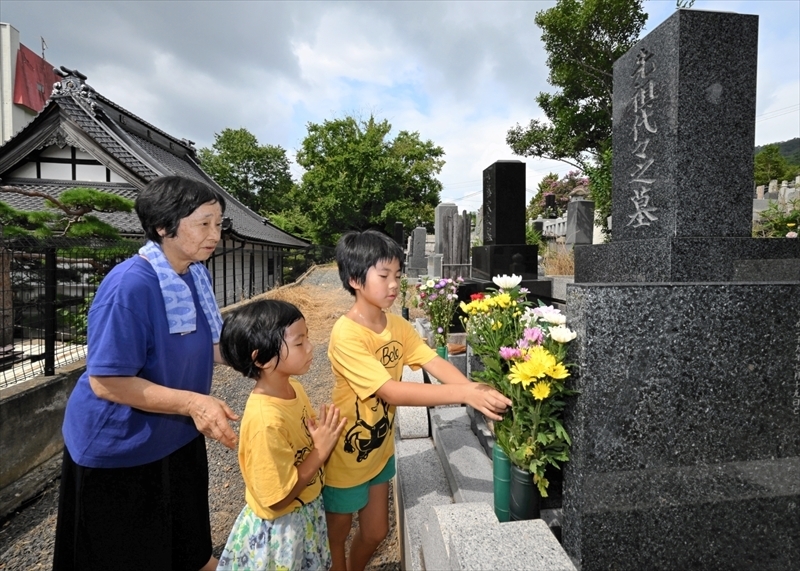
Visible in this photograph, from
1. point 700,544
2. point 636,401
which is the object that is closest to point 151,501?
point 636,401

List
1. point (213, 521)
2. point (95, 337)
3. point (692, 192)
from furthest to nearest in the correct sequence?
point (213, 521) → point (692, 192) → point (95, 337)

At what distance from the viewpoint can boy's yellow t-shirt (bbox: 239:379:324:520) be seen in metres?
1.32

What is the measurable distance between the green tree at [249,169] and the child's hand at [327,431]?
1401 inches

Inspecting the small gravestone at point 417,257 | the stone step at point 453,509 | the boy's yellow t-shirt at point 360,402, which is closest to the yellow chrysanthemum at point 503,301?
the boy's yellow t-shirt at point 360,402

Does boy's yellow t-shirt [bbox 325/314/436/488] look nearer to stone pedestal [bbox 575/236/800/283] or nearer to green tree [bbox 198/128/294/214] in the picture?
stone pedestal [bbox 575/236/800/283]

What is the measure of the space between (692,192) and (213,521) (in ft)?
12.3

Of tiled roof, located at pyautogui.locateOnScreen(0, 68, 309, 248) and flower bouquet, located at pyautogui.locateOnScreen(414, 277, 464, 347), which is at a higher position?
tiled roof, located at pyautogui.locateOnScreen(0, 68, 309, 248)

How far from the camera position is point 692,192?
2.53 meters

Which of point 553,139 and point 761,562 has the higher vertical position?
point 553,139

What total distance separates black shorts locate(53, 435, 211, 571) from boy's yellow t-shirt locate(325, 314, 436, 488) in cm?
65

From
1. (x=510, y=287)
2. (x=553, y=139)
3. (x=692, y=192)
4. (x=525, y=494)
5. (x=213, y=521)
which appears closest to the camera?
(x=525, y=494)

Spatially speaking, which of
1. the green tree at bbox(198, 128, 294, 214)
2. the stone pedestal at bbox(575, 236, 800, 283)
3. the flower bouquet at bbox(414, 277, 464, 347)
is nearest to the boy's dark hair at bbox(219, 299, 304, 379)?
the stone pedestal at bbox(575, 236, 800, 283)

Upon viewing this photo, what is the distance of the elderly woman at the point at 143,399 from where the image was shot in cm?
134

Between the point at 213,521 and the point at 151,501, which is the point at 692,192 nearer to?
the point at 151,501
